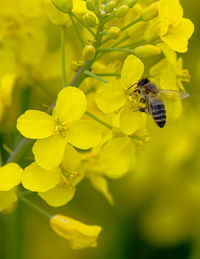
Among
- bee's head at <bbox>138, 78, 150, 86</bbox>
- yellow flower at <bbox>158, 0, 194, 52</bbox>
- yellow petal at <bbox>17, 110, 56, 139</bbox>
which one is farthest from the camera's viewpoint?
bee's head at <bbox>138, 78, 150, 86</bbox>

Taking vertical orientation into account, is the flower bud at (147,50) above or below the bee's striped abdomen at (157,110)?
above

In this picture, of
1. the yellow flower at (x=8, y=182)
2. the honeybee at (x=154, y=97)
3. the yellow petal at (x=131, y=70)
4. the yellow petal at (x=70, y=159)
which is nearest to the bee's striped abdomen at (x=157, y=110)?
the honeybee at (x=154, y=97)

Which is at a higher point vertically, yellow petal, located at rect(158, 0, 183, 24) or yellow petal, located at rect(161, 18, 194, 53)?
yellow petal, located at rect(158, 0, 183, 24)

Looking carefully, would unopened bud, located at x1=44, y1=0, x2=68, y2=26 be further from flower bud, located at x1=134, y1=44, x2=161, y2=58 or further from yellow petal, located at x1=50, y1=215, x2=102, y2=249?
yellow petal, located at x1=50, y1=215, x2=102, y2=249

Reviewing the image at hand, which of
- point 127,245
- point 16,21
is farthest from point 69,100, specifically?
point 127,245

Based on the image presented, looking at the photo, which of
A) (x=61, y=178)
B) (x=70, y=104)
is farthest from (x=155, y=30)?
(x=61, y=178)

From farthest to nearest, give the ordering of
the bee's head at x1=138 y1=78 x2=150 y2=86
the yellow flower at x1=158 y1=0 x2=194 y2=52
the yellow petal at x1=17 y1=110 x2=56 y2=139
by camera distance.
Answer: the bee's head at x1=138 y1=78 x2=150 y2=86 < the yellow flower at x1=158 y1=0 x2=194 y2=52 < the yellow petal at x1=17 y1=110 x2=56 y2=139

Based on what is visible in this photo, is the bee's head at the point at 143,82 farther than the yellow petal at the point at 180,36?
Yes

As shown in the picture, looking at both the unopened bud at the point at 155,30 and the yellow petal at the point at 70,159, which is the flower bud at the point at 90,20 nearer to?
the unopened bud at the point at 155,30

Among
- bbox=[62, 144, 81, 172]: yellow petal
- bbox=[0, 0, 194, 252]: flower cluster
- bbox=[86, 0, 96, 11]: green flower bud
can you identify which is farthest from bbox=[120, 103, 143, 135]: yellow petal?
bbox=[86, 0, 96, 11]: green flower bud
